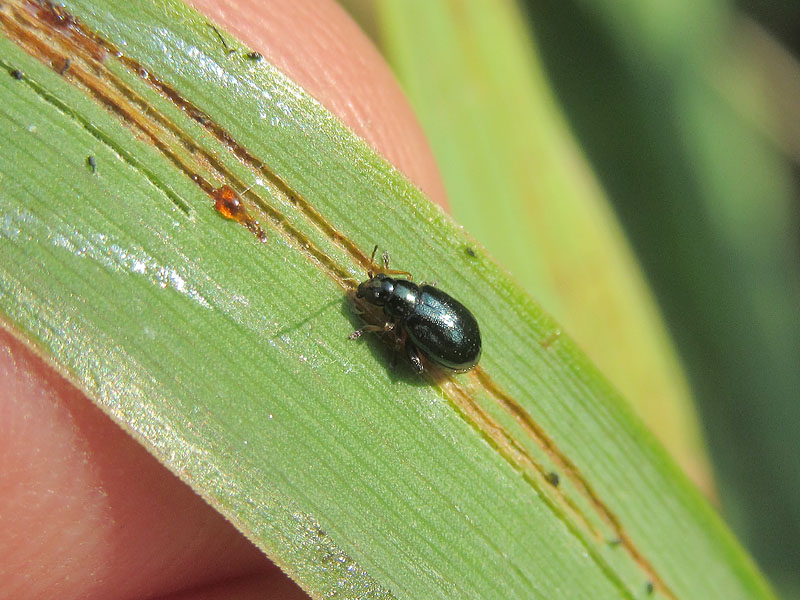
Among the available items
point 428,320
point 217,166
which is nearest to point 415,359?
point 428,320

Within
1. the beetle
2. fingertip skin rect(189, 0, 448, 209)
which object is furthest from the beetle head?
fingertip skin rect(189, 0, 448, 209)

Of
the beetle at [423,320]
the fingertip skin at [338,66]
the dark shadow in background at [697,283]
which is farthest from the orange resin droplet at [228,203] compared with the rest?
the dark shadow in background at [697,283]

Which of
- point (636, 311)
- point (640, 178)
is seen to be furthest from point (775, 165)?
point (636, 311)

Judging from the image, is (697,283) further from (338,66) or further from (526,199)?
(338,66)

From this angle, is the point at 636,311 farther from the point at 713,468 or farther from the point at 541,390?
the point at 541,390

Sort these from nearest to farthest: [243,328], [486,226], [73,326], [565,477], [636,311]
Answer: [73,326]
[243,328]
[565,477]
[486,226]
[636,311]

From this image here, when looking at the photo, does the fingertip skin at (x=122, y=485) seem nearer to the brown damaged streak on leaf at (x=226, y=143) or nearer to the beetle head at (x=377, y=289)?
the brown damaged streak on leaf at (x=226, y=143)
